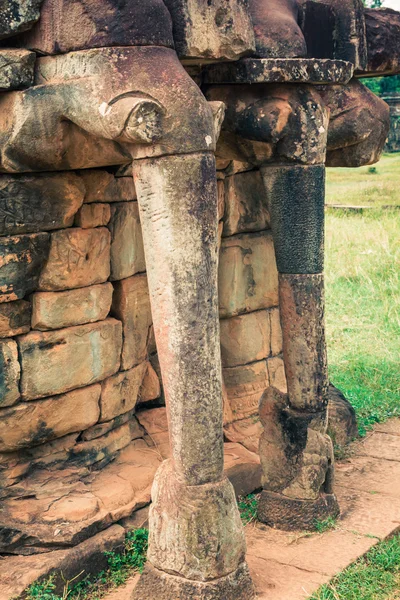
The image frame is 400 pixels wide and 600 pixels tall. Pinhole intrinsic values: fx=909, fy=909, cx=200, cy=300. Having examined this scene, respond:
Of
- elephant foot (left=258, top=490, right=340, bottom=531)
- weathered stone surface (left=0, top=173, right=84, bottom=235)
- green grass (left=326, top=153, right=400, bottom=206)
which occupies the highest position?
weathered stone surface (left=0, top=173, right=84, bottom=235)

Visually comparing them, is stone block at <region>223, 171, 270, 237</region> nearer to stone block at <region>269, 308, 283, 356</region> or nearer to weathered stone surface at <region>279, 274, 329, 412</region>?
stone block at <region>269, 308, 283, 356</region>

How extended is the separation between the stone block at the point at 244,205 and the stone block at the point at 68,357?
1289 millimetres

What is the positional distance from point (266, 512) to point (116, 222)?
180cm

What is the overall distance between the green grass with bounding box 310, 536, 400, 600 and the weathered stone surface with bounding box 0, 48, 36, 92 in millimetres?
2689

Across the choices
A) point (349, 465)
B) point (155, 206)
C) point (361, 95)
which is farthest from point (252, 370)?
point (155, 206)

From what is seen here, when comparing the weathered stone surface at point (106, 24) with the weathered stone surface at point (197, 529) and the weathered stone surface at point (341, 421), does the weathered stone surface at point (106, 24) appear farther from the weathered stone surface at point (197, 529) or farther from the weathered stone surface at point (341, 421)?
the weathered stone surface at point (341, 421)

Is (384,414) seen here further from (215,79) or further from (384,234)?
(384,234)

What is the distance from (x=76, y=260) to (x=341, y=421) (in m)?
2.59

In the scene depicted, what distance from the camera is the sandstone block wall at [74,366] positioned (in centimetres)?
446

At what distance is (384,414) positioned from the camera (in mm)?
7082

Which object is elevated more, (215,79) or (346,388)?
(215,79)

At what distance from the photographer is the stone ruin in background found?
382 centimetres

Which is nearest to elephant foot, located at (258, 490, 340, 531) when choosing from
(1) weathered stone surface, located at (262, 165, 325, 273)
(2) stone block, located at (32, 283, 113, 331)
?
(1) weathered stone surface, located at (262, 165, 325, 273)

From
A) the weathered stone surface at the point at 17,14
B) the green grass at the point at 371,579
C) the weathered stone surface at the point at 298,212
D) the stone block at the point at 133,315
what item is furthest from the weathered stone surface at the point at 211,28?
the green grass at the point at 371,579
